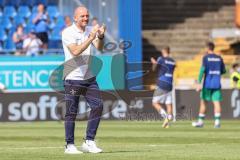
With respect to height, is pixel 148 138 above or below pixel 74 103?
below

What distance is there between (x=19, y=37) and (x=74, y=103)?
18105mm

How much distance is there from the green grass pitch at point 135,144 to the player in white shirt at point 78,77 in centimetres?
43

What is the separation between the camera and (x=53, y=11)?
109ft

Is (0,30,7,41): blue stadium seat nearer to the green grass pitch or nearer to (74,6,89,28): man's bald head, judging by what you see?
the green grass pitch

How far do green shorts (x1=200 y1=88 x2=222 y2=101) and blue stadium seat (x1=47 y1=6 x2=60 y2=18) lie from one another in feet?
36.4

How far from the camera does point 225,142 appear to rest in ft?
53.1

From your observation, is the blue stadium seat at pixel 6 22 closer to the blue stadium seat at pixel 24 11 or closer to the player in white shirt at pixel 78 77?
the blue stadium seat at pixel 24 11

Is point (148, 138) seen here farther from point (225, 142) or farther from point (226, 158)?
point (226, 158)

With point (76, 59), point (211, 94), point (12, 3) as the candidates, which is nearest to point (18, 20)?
point (12, 3)

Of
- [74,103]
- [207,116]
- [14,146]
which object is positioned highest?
[74,103]

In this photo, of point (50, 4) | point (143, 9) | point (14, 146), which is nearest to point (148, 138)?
point (14, 146)

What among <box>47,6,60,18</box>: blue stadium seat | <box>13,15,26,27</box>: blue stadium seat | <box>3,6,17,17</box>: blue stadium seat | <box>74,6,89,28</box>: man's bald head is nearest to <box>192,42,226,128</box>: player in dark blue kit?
<box>74,6,89,28</box>: man's bald head

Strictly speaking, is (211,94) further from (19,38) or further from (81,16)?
(81,16)

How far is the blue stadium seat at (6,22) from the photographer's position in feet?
107
